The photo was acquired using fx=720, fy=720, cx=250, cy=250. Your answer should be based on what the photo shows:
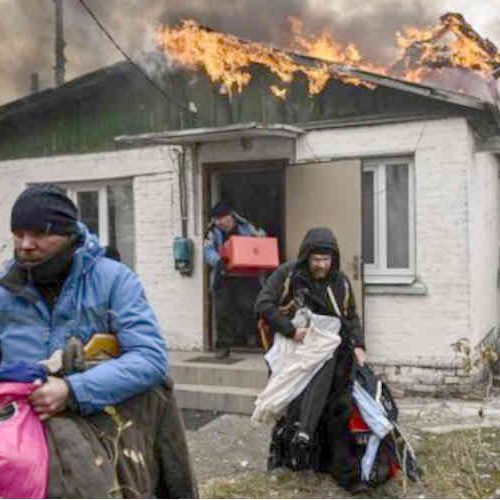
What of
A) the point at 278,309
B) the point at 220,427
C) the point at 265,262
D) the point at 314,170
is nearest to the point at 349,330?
the point at 278,309

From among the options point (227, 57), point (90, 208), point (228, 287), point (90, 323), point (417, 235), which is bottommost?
point (228, 287)

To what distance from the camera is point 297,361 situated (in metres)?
5.28

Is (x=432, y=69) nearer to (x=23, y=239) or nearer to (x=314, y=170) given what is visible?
(x=314, y=170)

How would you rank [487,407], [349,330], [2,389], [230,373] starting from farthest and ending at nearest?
[230,373] → [487,407] → [349,330] → [2,389]

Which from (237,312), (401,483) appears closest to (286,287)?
(401,483)

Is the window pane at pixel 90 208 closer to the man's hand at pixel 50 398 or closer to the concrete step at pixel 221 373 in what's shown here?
the concrete step at pixel 221 373

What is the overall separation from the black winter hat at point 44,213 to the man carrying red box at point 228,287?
240 inches

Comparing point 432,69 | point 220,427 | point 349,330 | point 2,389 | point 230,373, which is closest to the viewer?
point 2,389

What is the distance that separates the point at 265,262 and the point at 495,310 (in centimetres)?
381

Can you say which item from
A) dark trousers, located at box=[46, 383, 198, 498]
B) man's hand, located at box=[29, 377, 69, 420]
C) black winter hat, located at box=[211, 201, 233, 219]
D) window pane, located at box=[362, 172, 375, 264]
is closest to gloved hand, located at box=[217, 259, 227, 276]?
black winter hat, located at box=[211, 201, 233, 219]

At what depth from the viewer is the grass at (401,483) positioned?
16.9ft

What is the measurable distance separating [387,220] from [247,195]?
2520 mm

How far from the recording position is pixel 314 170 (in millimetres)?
8688

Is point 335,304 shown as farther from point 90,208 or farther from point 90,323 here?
point 90,208
